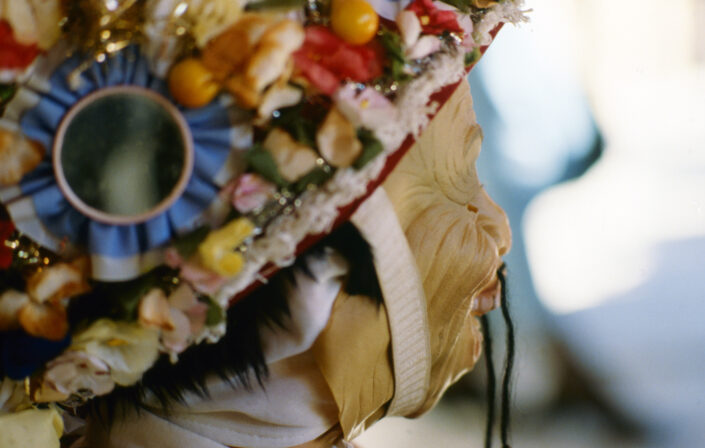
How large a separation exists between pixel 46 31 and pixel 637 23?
109cm

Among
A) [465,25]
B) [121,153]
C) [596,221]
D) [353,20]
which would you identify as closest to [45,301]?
[121,153]

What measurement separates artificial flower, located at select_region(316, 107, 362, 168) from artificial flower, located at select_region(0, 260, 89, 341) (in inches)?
9.3

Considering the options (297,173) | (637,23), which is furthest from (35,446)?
(637,23)

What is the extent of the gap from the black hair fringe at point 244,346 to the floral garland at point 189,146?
5 cm

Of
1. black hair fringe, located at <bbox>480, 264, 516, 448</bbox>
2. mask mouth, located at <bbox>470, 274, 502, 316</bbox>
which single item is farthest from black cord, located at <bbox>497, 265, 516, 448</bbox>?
mask mouth, located at <bbox>470, 274, 502, 316</bbox>

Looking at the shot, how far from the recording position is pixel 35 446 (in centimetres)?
69

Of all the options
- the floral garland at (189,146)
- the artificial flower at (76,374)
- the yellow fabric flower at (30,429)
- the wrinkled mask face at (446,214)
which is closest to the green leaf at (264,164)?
the floral garland at (189,146)

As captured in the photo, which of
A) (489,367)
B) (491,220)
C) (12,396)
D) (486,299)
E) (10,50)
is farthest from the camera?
(489,367)

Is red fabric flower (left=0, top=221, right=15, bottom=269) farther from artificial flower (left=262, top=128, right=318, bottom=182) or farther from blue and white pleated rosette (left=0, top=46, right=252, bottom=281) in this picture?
artificial flower (left=262, top=128, right=318, bottom=182)

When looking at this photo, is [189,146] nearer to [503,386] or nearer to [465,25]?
[465,25]

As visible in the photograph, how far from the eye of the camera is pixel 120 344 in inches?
24.8

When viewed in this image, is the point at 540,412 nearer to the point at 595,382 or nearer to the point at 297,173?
the point at 595,382

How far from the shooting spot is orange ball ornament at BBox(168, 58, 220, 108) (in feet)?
1.90

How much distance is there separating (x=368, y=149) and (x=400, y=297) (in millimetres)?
185
